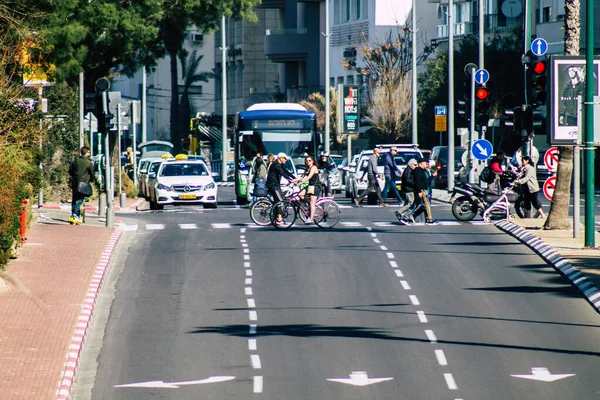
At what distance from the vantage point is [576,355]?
13.1 m

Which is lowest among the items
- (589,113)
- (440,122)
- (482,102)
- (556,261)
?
(556,261)

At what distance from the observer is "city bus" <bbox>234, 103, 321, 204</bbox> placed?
40812mm

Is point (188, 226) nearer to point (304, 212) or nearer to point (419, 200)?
point (304, 212)

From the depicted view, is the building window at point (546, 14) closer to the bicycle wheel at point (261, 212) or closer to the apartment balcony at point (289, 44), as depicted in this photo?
the apartment balcony at point (289, 44)

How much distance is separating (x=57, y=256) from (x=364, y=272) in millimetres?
5415

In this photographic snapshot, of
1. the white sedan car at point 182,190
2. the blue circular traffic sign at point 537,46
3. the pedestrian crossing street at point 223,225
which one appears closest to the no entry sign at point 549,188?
the pedestrian crossing street at point 223,225

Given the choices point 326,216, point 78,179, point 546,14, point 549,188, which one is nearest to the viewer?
point 549,188

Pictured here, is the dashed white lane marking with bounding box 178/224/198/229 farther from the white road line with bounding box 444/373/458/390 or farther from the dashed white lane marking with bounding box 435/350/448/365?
the white road line with bounding box 444/373/458/390

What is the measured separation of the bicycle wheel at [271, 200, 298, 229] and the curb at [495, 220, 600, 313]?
14.9 feet

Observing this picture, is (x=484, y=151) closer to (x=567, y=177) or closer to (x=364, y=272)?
(x=567, y=177)

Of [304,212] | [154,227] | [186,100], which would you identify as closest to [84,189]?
[154,227]

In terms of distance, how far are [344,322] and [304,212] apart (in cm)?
1225

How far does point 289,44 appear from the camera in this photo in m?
80.2

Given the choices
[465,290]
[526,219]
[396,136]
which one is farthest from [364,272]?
[396,136]
